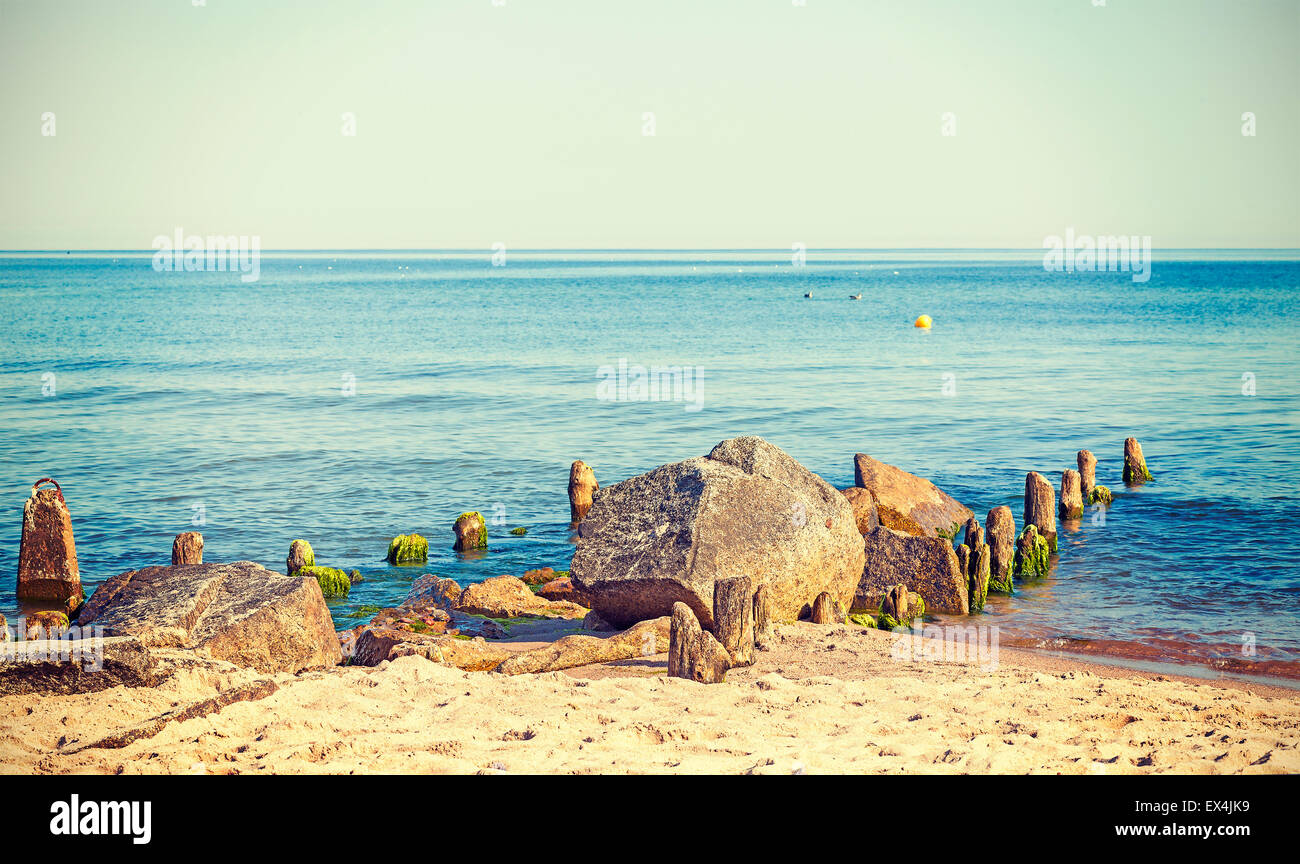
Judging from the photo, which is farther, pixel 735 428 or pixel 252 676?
pixel 735 428

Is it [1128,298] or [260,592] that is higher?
[1128,298]

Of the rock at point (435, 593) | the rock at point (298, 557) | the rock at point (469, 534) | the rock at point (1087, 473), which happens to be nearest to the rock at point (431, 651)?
the rock at point (435, 593)

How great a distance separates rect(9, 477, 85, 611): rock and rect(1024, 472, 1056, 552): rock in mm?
15751

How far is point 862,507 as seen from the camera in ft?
55.0

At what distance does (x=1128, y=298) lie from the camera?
313 ft

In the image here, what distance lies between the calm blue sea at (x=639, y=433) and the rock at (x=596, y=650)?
4627mm

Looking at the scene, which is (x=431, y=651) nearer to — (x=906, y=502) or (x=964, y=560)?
(x=964, y=560)

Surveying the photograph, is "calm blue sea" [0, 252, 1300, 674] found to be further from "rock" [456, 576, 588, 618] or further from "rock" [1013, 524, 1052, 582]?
"rock" [456, 576, 588, 618]

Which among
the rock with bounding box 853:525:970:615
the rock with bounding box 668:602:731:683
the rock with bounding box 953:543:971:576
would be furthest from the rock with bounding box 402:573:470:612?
the rock with bounding box 953:543:971:576

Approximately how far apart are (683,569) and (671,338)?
53.4 metres
